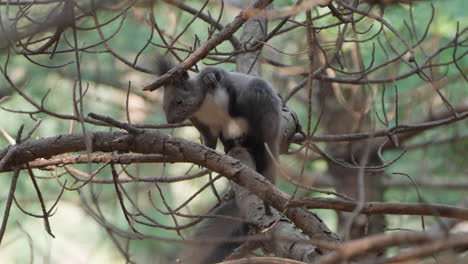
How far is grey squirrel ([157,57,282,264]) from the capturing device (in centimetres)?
438

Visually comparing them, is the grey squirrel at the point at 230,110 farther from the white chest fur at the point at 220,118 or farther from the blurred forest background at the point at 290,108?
the blurred forest background at the point at 290,108

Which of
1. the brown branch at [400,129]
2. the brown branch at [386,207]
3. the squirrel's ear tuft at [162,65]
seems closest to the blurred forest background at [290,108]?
the brown branch at [400,129]

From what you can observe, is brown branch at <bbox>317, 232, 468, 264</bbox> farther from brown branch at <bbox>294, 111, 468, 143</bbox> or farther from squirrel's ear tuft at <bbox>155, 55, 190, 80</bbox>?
squirrel's ear tuft at <bbox>155, 55, 190, 80</bbox>

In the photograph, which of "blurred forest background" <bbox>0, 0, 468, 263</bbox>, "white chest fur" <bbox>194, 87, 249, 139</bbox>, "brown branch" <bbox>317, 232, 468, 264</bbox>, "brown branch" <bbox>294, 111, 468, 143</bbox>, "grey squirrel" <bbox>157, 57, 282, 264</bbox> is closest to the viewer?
"brown branch" <bbox>317, 232, 468, 264</bbox>

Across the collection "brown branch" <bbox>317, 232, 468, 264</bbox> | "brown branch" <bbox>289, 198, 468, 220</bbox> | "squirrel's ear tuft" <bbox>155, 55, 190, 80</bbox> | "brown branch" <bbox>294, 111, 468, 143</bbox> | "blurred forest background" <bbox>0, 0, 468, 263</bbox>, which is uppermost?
"blurred forest background" <bbox>0, 0, 468, 263</bbox>

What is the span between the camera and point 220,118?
15.1ft

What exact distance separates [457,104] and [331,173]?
189cm

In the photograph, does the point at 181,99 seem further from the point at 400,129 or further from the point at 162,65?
the point at 400,129

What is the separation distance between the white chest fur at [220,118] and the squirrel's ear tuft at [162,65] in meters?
0.41

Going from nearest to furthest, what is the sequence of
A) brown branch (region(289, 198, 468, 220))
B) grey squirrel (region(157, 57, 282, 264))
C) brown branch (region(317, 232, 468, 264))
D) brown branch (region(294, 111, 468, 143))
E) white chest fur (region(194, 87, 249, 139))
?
brown branch (region(317, 232, 468, 264)) < brown branch (region(289, 198, 468, 220)) < brown branch (region(294, 111, 468, 143)) < grey squirrel (region(157, 57, 282, 264)) < white chest fur (region(194, 87, 249, 139))

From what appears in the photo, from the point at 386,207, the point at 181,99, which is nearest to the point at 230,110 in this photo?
the point at 181,99

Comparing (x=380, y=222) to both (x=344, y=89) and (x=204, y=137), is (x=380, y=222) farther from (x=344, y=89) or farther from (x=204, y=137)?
(x=204, y=137)

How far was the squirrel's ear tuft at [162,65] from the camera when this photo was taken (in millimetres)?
4422

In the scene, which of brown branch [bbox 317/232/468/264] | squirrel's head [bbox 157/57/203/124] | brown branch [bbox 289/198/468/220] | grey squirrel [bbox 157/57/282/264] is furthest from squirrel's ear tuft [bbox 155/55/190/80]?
brown branch [bbox 317/232/468/264]
